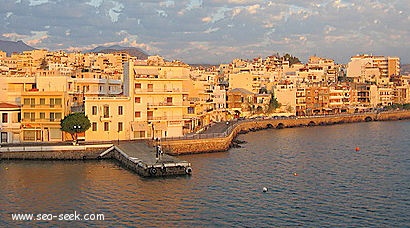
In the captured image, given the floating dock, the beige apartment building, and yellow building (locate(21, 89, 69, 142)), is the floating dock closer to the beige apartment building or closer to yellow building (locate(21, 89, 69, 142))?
the beige apartment building

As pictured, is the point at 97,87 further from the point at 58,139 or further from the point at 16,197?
the point at 16,197

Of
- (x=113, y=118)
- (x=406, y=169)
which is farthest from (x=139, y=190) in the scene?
(x=406, y=169)

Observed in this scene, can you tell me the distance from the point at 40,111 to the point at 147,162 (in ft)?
50.0

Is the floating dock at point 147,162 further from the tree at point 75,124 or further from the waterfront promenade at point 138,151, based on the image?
the tree at point 75,124

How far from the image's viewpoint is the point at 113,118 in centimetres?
4597

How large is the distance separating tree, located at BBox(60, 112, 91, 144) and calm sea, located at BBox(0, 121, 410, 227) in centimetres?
343

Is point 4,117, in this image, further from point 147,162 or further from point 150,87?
point 147,162

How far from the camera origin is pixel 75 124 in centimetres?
4262

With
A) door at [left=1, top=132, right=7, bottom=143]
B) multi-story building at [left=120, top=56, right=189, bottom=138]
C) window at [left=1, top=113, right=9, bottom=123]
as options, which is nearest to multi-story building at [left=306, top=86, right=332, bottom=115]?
multi-story building at [left=120, top=56, right=189, bottom=138]

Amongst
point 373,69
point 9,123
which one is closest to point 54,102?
point 9,123

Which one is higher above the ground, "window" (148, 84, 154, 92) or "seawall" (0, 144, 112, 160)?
"window" (148, 84, 154, 92)

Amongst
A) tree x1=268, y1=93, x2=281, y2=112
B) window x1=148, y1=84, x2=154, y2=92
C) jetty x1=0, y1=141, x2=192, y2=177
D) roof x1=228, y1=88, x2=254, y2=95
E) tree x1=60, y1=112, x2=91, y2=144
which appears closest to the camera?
jetty x1=0, y1=141, x2=192, y2=177

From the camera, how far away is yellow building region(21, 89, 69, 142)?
150 ft

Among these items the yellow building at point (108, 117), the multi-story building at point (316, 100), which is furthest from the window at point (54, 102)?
the multi-story building at point (316, 100)
